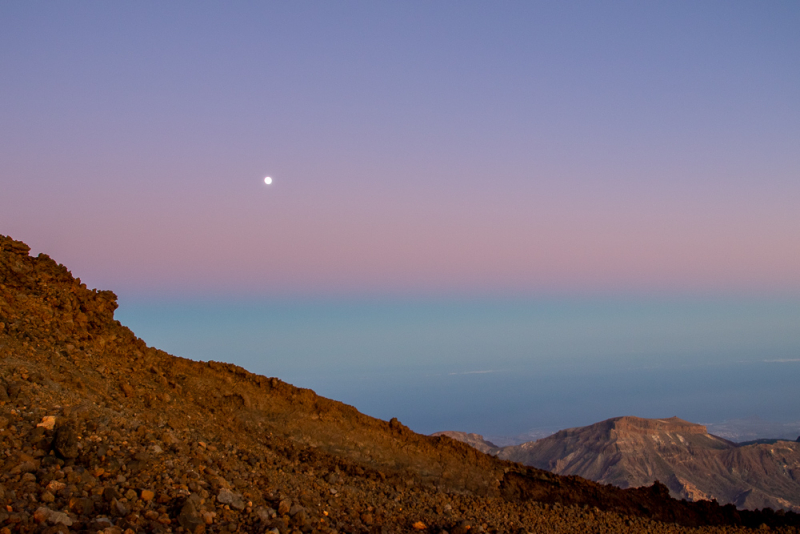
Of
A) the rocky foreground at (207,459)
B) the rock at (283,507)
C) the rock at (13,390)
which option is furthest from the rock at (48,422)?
the rock at (283,507)

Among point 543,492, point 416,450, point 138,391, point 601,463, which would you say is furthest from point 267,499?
point 601,463

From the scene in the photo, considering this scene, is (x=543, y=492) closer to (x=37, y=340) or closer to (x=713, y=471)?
(x=37, y=340)

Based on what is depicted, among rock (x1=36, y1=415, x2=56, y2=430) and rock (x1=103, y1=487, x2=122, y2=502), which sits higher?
rock (x1=36, y1=415, x2=56, y2=430)

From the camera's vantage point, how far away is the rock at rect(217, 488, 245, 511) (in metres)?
7.57

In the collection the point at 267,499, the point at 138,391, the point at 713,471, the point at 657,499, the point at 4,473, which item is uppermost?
the point at 138,391

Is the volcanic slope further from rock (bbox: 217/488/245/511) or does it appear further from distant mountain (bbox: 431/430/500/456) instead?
rock (bbox: 217/488/245/511)

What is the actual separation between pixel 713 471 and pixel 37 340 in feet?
343

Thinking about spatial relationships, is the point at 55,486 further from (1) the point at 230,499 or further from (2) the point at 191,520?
(1) the point at 230,499

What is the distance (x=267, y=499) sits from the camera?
8.44m

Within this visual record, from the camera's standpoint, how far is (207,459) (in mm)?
8977

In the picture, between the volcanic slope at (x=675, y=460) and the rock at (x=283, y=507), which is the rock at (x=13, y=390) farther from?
the volcanic slope at (x=675, y=460)

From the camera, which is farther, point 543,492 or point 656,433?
point 656,433

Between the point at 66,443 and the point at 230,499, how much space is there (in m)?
2.25

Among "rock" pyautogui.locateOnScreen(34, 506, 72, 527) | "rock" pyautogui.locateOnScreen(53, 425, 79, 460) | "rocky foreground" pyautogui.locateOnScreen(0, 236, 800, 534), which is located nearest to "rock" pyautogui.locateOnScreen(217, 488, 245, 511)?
"rocky foreground" pyautogui.locateOnScreen(0, 236, 800, 534)
